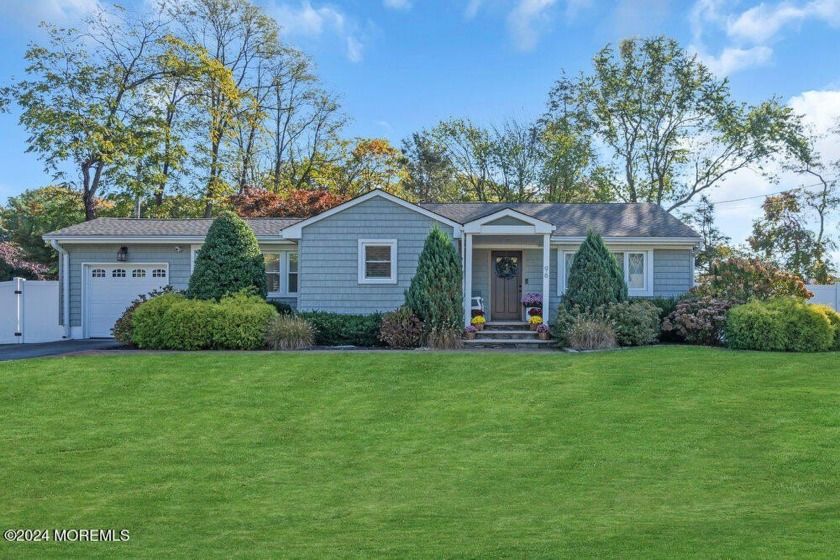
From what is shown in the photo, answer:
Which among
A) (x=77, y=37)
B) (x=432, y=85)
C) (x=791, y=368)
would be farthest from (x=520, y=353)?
(x=77, y=37)

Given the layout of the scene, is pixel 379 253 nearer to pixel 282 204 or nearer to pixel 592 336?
pixel 592 336

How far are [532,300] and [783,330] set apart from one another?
6161mm

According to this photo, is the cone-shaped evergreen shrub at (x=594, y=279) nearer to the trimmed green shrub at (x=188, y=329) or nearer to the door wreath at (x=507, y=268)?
the door wreath at (x=507, y=268)

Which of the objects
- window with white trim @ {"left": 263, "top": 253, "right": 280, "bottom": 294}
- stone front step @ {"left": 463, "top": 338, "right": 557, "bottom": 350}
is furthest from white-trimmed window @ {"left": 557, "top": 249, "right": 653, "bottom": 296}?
window with white trim @ {"left": 263, "top": 253, "right": 280, "bottom": 294}

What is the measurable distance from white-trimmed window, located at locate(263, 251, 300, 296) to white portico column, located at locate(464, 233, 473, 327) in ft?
17.5

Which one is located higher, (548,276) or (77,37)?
(77,37)

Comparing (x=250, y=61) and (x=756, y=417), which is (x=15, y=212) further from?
(x=756, y=417)

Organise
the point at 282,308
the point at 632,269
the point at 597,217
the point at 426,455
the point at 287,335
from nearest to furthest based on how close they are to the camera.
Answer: the point at 426,455
the point at 287,335
the point at 282,308
the point at 632,269
the point at 597,217

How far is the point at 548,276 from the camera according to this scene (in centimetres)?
1762

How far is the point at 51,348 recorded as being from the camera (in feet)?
57.3

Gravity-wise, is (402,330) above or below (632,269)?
below

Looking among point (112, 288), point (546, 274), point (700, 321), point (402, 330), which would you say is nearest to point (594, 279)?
point (546, 274)

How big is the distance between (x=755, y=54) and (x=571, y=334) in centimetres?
1166

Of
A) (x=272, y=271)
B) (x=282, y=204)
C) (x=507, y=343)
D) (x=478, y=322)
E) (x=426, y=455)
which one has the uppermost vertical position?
(x=282, y=204)
